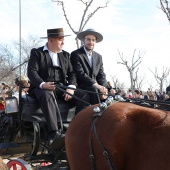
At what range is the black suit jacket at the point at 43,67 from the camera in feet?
14.8

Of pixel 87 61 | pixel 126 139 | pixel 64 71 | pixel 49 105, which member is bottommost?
pixel 126 139

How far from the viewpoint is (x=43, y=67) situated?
15.4 feet

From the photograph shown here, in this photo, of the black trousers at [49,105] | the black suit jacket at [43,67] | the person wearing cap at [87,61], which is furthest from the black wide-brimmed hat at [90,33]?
the black trousers at [49,105]

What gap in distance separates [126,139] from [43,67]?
2254mm

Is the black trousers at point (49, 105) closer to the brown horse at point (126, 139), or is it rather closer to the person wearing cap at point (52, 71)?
the person wearing cap at point (52, 71)

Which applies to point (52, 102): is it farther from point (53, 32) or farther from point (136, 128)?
point (136, 128)

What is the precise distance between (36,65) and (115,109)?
1949 millimetres

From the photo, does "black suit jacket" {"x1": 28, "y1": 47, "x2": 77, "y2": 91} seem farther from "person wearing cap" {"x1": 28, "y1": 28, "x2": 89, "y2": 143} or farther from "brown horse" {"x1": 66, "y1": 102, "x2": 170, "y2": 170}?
"brown horse" {"x1": 66, "y1": 102, "x2": 170, "y2": 170}


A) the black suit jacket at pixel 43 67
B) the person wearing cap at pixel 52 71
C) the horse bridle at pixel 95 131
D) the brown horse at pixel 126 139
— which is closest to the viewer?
the brown horse at pixel 126 139

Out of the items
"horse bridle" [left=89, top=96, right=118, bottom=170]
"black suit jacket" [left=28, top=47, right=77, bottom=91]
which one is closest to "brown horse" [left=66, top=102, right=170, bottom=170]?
"horse bridle" [left=89, top=96, right=118, bottom=170]

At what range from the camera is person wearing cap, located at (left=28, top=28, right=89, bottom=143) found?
171 inches

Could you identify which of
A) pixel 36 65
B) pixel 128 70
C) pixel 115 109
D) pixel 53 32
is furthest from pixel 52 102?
pixel 128 70

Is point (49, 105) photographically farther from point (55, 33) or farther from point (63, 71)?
point (55, 33)

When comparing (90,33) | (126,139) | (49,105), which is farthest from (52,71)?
(126,139)
